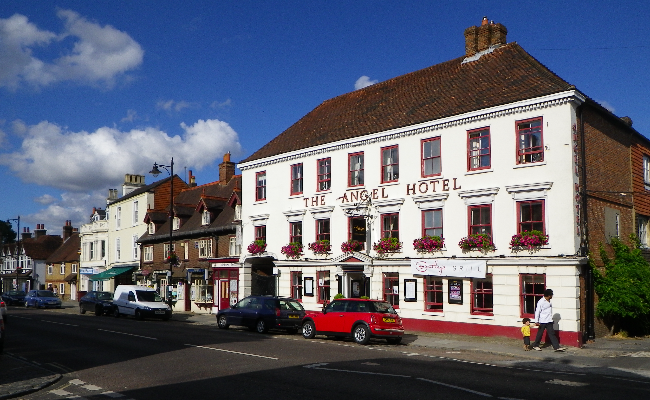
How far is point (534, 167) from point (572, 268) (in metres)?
4.06

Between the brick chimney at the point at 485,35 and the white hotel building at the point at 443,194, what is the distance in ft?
0.22

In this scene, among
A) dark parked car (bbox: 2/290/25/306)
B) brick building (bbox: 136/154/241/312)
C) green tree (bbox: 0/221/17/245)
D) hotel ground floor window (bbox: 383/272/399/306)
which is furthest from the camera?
green tree (bbox: 0/221/17/245)

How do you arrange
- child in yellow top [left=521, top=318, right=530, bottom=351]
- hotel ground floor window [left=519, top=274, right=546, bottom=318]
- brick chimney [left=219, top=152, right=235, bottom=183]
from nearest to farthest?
child in yellow top [left=521, top=318, right=530, bottom=351], hotel ground floor window [left=519, top=274, right=546, bottom=318], brick chimney [left=219, top=152, right=235, bottom=183]

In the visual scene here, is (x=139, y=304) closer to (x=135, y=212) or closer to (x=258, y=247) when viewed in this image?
(x=258, y=247)

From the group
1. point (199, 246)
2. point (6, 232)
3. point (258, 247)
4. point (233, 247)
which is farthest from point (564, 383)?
point (6, 232)

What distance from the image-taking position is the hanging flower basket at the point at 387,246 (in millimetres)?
27656

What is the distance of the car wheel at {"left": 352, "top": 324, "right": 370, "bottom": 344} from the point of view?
21766 millimetres

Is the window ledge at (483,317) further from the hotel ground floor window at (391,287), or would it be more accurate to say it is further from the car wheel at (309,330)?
the car wheel at (309,330)

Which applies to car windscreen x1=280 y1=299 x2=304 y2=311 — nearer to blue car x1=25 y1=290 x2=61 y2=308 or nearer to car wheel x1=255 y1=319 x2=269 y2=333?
car wheel x1=255 y1=319 x2=269 y2=333

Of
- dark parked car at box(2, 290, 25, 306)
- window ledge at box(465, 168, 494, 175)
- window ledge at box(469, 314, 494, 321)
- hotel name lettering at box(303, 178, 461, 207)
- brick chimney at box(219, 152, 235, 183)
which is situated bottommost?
dark parked car at box(2, 290, 25, 306)

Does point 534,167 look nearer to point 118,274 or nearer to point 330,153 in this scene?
point 330,153

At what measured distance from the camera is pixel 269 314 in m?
26.3

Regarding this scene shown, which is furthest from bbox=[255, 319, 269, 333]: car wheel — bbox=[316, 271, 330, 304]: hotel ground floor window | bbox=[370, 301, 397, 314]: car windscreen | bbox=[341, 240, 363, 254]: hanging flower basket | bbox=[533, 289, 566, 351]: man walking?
bbox=[533, 289, 566, 351]: man walking

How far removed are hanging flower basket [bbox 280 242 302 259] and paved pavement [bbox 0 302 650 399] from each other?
336 inches
